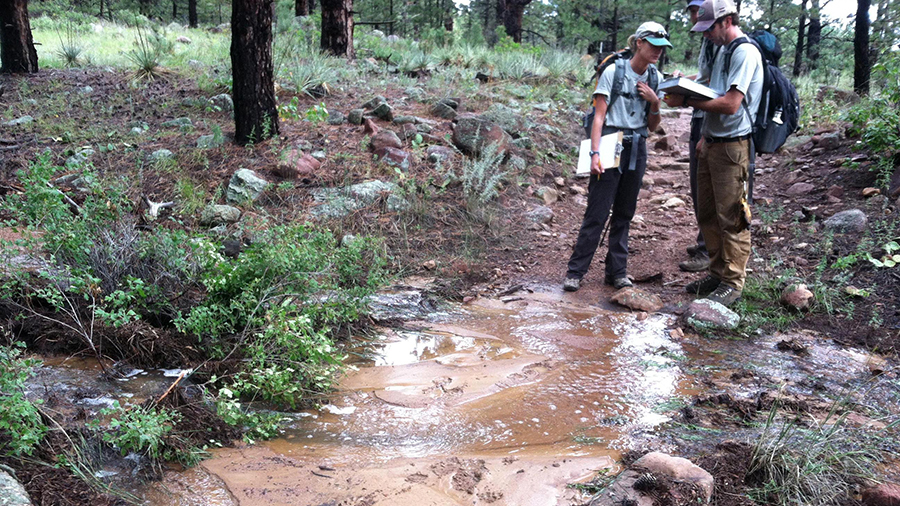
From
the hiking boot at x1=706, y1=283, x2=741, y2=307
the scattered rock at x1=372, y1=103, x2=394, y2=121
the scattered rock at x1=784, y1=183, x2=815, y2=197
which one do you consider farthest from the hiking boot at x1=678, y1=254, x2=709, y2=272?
the scattered rock at x1=372, y1=103, x2=394, y2=121

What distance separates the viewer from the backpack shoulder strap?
14.9 feet

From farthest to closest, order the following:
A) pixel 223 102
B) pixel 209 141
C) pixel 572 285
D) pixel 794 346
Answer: pixel 223 102
pixel 209 141
pixel 572 285
pixel 794 346

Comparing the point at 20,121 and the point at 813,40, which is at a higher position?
the point at 813,40

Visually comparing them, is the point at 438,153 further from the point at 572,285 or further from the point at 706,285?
the point at 706,285

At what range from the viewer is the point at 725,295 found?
4500mm

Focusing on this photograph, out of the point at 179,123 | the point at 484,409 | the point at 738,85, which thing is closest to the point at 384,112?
the point at 179,123

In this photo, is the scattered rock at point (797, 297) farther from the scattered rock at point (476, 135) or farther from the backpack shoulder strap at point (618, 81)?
the scattered rock at point (476, 135)

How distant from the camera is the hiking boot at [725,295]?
449 centimetres

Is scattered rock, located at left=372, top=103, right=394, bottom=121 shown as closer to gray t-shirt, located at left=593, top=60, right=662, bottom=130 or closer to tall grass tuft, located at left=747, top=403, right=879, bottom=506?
gray t-shirt, located at left=593, top=60, right=662, bottom=130

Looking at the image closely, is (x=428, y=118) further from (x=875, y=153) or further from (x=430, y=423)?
(x=430, y=423)

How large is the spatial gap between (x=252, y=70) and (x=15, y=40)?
18.4 ft

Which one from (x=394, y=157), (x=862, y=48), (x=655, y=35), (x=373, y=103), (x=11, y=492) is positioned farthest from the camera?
(x=862, y=48)

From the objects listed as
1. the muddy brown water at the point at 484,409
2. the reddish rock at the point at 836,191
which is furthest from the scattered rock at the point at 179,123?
the reddish rock at the point at 836,191

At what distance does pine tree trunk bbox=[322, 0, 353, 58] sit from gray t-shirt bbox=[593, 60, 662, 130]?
7174mm
